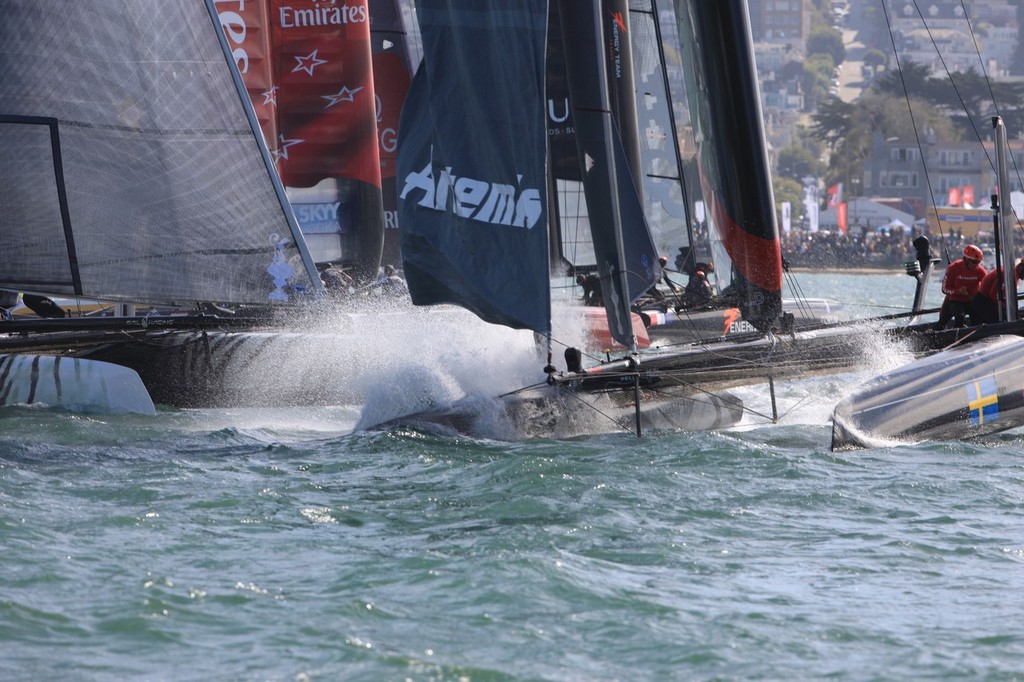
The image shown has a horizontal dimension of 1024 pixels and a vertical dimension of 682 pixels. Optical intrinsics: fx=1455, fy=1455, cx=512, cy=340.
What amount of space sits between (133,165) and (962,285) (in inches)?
203

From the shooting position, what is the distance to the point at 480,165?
759 centimetres

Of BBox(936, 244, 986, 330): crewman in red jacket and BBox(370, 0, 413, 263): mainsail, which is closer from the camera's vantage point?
BBox(936, 244, 986, 330): crewman in red jacket

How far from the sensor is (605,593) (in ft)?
15.2

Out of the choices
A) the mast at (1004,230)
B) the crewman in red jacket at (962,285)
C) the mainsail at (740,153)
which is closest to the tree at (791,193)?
the crewman in red jacket at (962,285)

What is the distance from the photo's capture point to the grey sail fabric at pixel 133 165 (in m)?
8.73

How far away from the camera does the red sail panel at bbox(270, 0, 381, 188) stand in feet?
43.0

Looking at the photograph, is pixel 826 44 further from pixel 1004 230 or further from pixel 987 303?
pixel 1004 230

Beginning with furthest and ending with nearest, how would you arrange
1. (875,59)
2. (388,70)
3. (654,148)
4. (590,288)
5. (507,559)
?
(875,59) < (654,148) < (388,70) < (590,288) < (507,559)

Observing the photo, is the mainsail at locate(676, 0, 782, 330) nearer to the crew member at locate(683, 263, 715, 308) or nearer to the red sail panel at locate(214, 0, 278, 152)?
the crew member at locate(683, 263, 715, 308)

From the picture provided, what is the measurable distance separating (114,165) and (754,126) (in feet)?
12.7

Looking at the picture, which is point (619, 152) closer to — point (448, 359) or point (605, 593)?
point (448, 359)

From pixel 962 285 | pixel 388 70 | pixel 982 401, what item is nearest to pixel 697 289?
pixel 388 70

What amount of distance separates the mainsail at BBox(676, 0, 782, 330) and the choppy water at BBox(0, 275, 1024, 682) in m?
1.27

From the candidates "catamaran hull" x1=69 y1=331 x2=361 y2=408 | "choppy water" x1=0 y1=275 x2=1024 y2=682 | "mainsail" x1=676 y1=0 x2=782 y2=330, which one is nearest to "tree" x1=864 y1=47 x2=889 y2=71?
"catamaran hull" x1=69 y1=331 x2=361 y2=408
